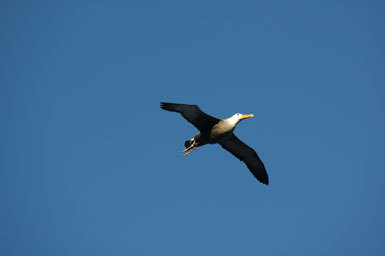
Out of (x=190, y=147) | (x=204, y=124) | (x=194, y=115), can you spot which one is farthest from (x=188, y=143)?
(x=194, y=115)

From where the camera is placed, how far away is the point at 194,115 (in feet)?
53.6

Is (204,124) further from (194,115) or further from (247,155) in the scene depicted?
(247,155)

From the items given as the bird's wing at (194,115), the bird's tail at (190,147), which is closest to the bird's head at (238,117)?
the bird's wing at (194,115)

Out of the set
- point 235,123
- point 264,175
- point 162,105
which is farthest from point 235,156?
point 162,105

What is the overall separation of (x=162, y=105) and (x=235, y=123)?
3240 mm

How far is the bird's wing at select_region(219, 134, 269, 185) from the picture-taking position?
1861 cm

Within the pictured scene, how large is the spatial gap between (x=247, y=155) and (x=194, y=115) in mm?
4168

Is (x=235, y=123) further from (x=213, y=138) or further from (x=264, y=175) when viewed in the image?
(x=264, y=175)

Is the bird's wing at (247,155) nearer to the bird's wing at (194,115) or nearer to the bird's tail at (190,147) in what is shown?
the bird's wing at (194,115)

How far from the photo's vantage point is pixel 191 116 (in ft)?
53.7

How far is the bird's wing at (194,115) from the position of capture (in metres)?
15.8

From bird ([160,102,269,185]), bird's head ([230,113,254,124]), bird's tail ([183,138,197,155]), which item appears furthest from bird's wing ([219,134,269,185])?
bird's tail ([183,138,197,155])

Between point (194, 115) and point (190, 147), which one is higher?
point (194, 115)

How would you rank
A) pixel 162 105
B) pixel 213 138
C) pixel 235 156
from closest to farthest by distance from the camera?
pixel 162 105, pixel 213 138, pixel 235 156
